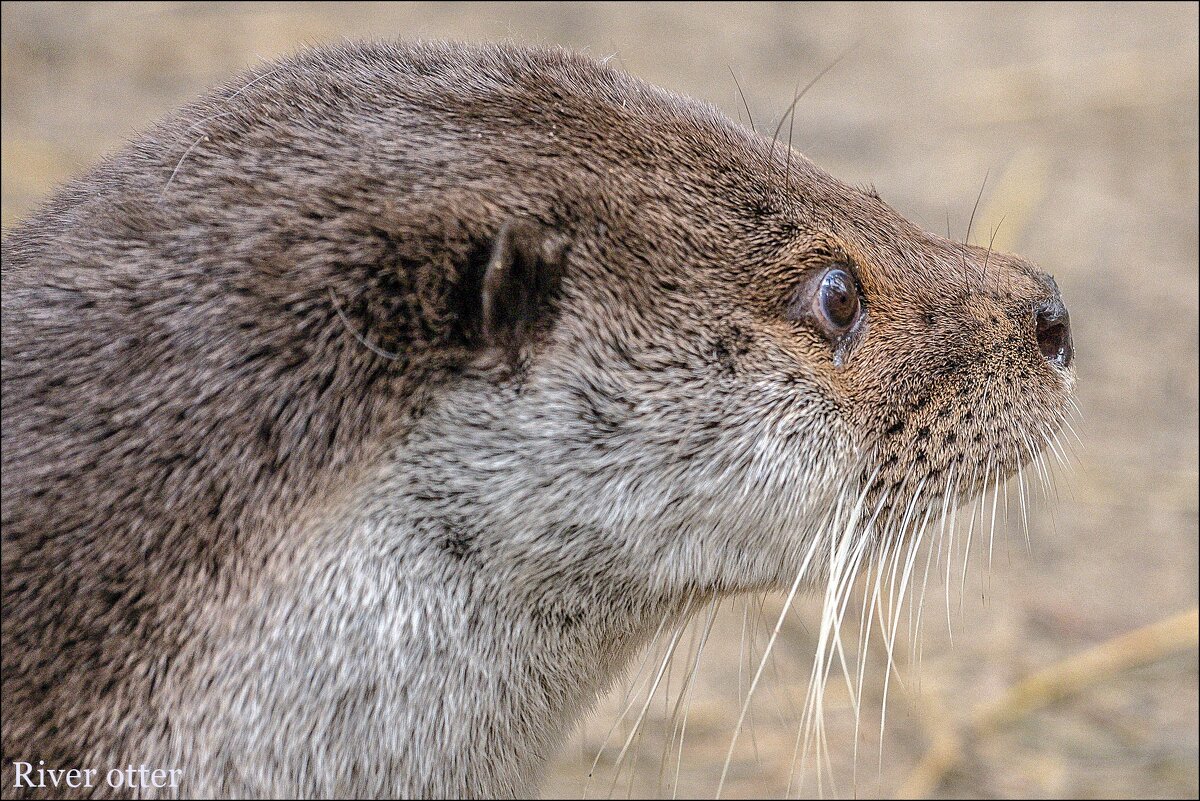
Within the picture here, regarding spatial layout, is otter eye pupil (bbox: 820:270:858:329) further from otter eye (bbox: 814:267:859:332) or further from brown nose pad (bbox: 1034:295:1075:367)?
brown nose pad (bbox: 1034:295:1075:367)

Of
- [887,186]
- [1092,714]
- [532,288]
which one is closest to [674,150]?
[532,288]

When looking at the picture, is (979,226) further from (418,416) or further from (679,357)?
(418,416)

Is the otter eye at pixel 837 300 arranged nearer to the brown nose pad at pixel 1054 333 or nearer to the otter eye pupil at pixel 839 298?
the otter eye pupil at pixel 839 298

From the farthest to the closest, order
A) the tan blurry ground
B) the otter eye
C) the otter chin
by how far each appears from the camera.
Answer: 1. the tan blurry ground
2. the otter eye
3. the otter chin

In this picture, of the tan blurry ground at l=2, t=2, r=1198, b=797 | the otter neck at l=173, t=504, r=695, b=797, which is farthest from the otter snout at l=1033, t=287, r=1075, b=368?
the otter neck at l=173, t=504, r=695, b=797

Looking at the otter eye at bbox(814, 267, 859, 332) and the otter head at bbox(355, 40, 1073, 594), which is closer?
the otter head at bbox(355, 40, 1073, 594)

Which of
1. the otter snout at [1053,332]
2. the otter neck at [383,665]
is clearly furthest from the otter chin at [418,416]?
the otter snout at [1053,332]
